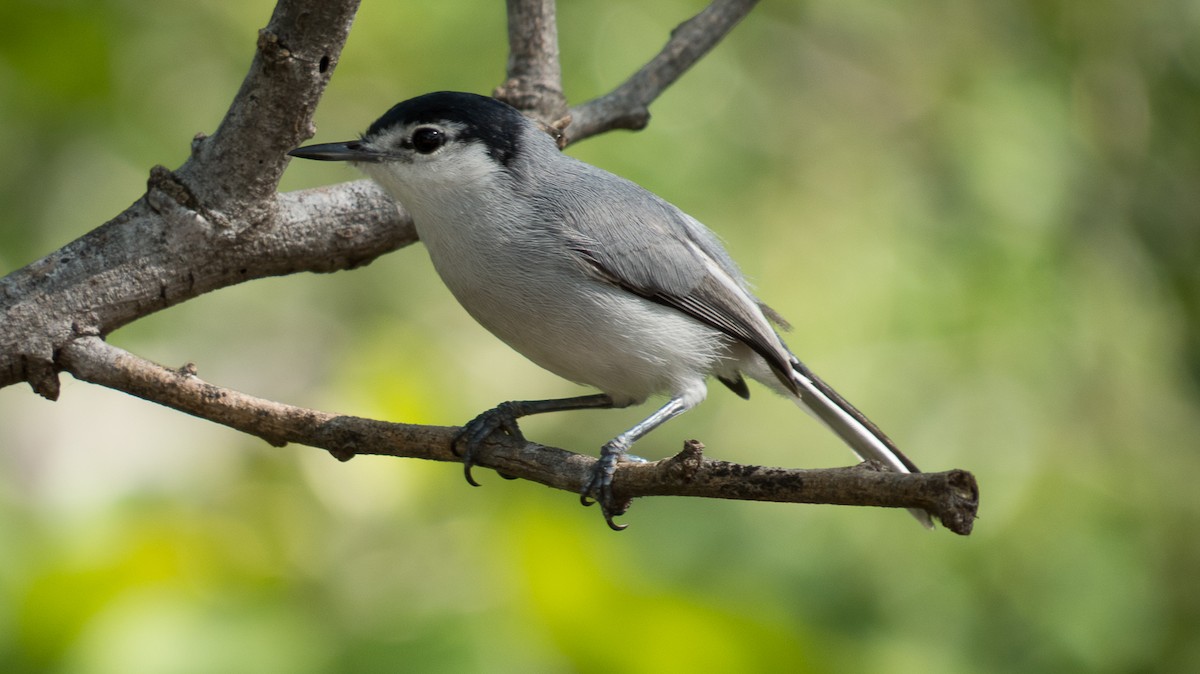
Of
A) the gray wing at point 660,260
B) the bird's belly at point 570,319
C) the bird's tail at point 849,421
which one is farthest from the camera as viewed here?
the bird's tail at point 849,421

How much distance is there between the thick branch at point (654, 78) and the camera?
2.45 metres

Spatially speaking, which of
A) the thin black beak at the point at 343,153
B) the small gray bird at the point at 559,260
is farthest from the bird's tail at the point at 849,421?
the thin black beak at the point at 343,153

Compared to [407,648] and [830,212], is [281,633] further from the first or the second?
[830,212]

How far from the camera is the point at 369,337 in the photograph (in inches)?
116

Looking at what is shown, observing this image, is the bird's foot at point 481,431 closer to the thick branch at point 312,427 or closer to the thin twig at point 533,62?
the thick branch at point 312,427

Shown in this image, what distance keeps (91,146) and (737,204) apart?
1.82 m

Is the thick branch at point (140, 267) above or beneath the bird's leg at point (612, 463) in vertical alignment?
above

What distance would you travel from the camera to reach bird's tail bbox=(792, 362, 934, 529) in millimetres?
2406

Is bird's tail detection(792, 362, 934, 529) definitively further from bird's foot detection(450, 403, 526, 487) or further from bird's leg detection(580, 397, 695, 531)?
bird's foot detection(450, 403, 526, 487)

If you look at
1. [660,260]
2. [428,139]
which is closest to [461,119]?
[428,139]

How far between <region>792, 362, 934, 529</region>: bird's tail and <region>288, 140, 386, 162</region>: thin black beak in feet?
3.29

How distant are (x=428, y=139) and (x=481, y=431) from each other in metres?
0.64

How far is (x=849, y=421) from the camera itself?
2455 mm

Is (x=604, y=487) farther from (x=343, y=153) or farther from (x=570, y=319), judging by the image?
(x=343, y=153)
